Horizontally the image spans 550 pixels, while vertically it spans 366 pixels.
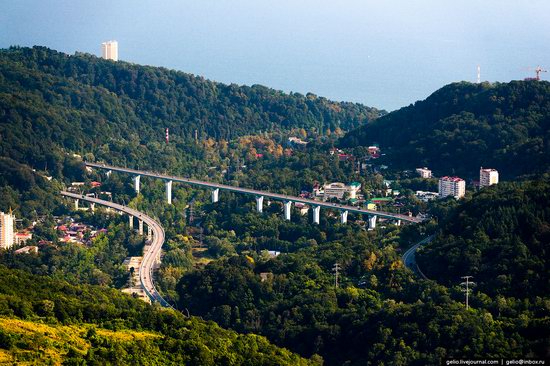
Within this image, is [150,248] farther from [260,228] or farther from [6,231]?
[6,231]

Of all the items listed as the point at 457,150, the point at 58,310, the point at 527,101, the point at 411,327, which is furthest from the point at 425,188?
the point at 58,310

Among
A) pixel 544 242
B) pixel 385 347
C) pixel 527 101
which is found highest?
pixel 527 101

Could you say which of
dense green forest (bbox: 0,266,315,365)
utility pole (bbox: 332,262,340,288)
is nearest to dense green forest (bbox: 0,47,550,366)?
dense green forest (bbox: 0,266,315,365)

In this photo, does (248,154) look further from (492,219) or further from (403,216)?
(492,219)

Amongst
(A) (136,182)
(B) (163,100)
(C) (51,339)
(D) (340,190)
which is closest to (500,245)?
(C) (51,339)

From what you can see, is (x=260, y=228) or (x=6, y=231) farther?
(x=260, y=228)
